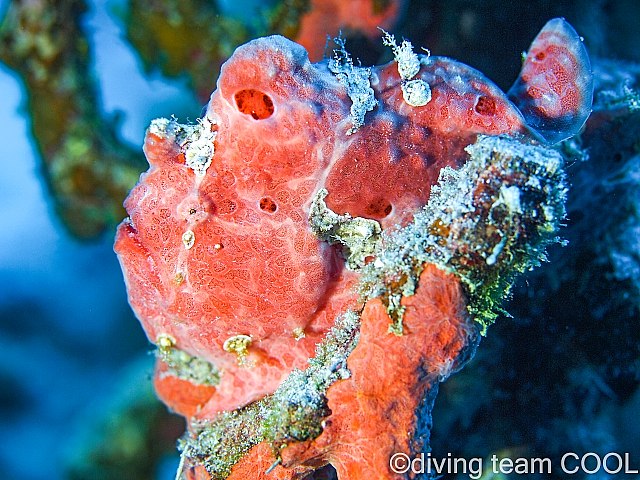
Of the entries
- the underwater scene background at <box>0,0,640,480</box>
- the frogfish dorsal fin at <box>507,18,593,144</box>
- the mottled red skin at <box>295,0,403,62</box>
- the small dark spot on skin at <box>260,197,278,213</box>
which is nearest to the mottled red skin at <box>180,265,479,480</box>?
the small dark spot on skin at <box>260,197,278,213</box>

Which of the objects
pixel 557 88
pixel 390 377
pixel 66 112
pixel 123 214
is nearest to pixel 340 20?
pixel 557 88

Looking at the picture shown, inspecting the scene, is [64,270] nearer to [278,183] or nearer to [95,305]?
[95,305]

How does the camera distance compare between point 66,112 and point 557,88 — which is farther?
point 66,112

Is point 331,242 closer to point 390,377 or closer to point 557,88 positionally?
point 390,377

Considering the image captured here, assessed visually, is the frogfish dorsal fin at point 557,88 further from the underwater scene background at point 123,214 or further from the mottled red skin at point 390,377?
the mottled red skin at point 390,377

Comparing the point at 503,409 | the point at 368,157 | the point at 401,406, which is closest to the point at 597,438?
the point at 503,409

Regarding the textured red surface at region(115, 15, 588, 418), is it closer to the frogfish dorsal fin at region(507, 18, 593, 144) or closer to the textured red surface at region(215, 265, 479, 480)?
the frogfish dorsal fin at region(507, 18, 593, 144)
